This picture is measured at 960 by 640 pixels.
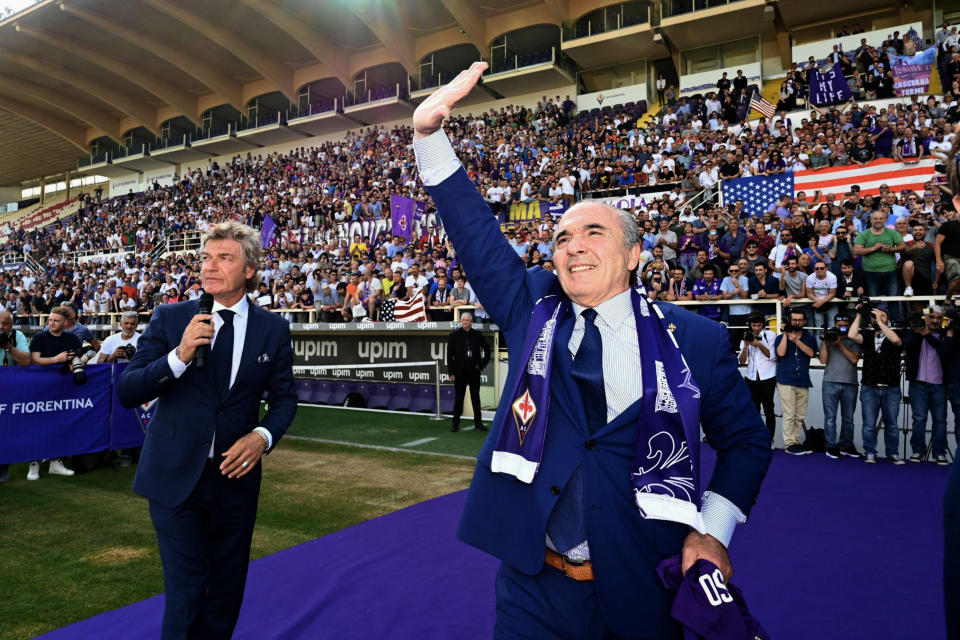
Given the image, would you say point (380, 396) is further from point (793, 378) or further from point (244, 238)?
point (244, 238)

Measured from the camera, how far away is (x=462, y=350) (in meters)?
11.2

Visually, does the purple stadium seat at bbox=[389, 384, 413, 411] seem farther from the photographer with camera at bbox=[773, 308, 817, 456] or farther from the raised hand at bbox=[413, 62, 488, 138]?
the raised hand at bbox=[413, 62, 488, 138]

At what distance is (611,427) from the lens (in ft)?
5.89

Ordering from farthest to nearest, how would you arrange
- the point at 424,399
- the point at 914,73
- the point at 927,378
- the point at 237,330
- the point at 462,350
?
1. the point at 914,73
2. the point at 424,399
3. the point at 462,350
4. the point at 927,378
5. the point at 237,330

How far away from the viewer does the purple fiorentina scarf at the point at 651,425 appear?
5.72 feet

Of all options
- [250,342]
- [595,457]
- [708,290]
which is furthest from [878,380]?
[250,342]

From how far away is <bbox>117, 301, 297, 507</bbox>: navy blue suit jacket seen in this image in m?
2.67

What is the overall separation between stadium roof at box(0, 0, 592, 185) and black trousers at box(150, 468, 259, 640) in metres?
28.3

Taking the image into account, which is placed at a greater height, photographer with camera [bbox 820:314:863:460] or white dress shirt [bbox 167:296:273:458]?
white dress shirt [bbox 167:296:273:458]

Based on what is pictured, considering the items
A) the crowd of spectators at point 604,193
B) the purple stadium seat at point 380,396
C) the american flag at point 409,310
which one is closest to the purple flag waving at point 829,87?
the crowd of spectators at point 604,193

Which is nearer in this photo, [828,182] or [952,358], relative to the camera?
[952,358]

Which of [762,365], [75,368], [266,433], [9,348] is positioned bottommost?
[762,365]

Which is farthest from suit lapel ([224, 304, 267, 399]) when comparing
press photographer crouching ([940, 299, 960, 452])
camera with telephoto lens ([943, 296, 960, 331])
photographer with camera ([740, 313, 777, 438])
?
photographer with camera ([740, 313, 777, 438])

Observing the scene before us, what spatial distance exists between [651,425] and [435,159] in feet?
3.45
